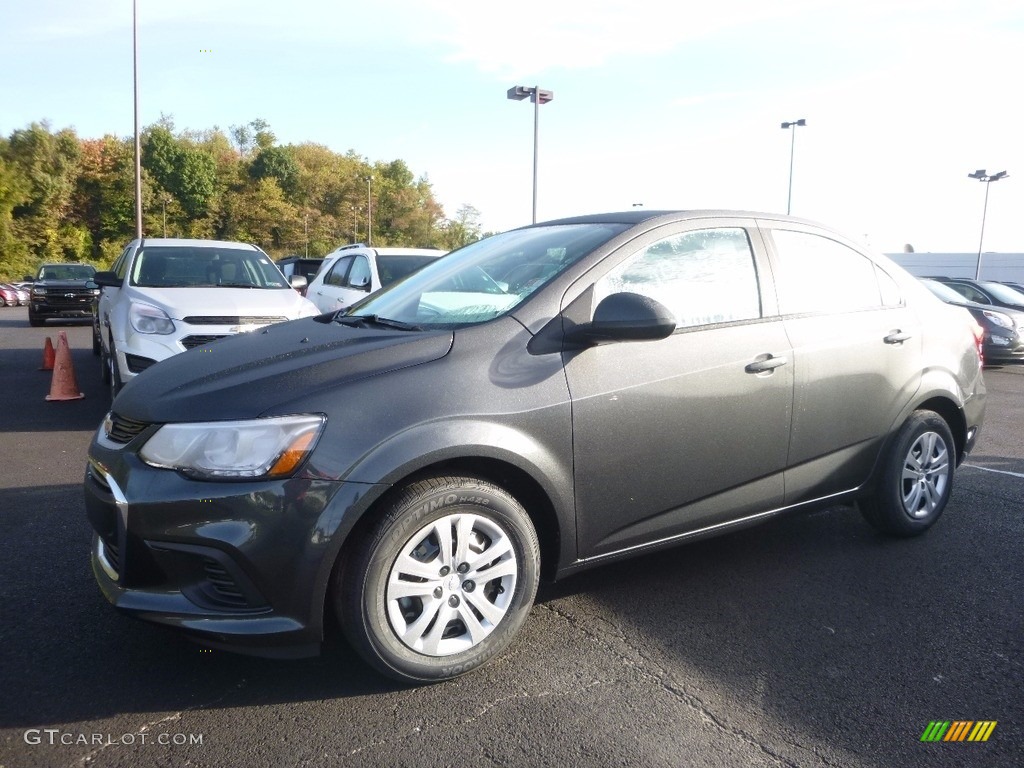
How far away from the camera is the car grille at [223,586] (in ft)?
8.89

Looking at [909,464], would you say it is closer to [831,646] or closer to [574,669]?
[831,646]

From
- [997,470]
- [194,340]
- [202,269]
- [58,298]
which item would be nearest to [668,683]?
[997,470]

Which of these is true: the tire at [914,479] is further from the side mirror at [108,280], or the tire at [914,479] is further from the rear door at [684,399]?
the side mirror at [108,280]

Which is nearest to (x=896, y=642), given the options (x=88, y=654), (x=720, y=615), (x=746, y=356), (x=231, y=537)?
(x=720, y=615)

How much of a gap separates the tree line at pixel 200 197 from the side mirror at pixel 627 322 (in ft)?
160

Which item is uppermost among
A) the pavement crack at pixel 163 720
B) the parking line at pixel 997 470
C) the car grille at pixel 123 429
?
the car grille at pixel 123 429

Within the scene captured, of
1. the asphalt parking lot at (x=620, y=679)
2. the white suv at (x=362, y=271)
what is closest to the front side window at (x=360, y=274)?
the white suv at (x=362, y=271)

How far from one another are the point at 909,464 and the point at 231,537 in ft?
11.3

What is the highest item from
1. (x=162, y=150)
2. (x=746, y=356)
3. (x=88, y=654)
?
(x=162, y=150)

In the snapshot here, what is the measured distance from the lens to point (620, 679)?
9.92ft

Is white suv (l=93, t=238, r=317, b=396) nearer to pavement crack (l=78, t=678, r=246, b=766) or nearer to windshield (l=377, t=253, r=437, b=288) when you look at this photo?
windshield (l=377, t=253, r=437, b=288)

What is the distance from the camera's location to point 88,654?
10.3ft

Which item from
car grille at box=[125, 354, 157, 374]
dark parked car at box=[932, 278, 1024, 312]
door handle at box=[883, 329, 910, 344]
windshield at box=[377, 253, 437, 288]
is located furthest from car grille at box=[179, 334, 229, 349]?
dark parked car at box=[932, 278, 1024, 312]

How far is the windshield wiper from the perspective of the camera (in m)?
3.52
